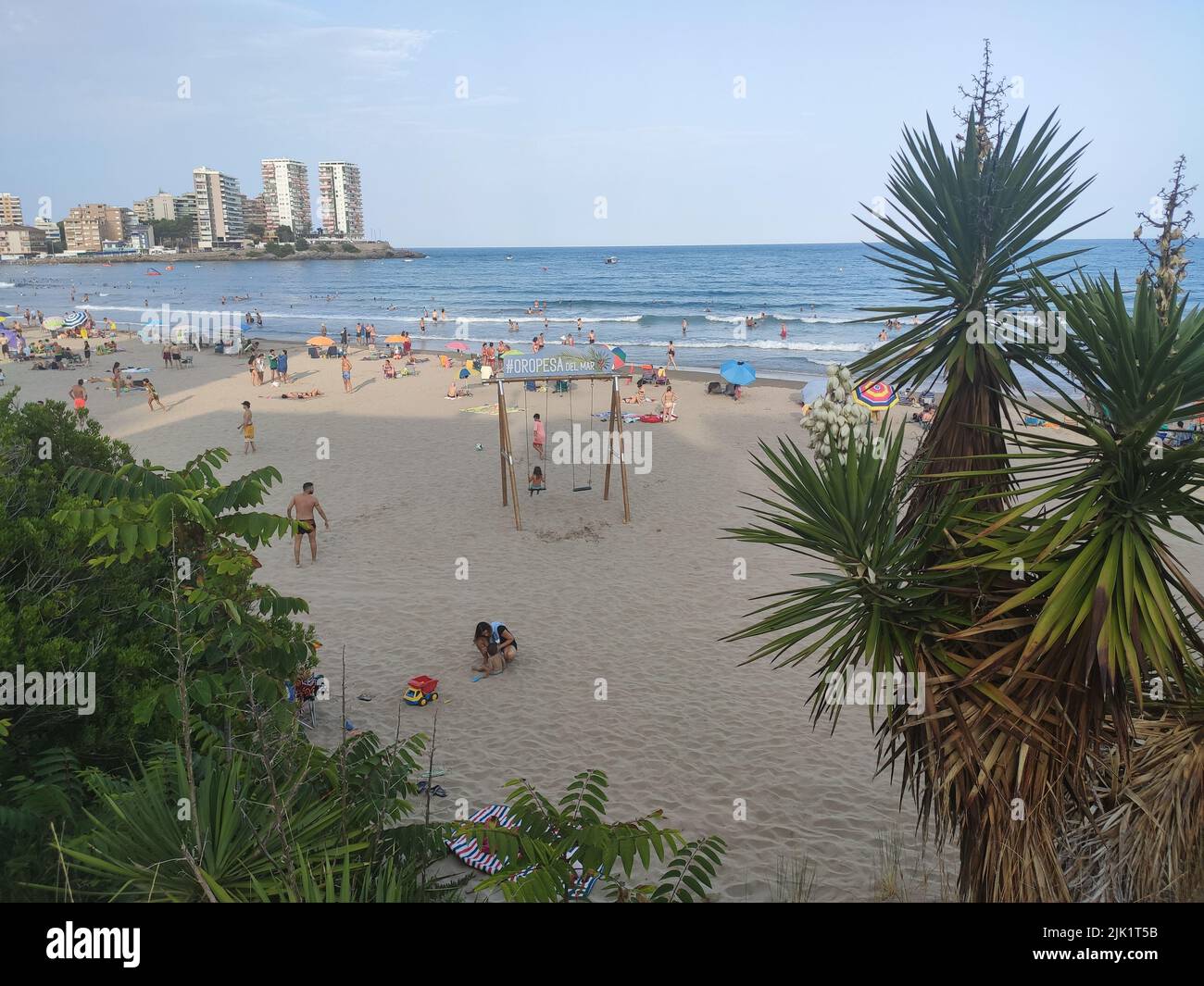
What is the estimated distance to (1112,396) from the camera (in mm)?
3604

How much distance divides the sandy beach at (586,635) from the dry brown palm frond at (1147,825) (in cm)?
265

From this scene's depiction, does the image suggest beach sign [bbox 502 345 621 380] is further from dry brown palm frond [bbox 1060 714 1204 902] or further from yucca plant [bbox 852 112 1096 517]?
dry brown palm frond [bbox 1060 714 1204 902]

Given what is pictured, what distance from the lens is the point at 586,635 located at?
1191 cm

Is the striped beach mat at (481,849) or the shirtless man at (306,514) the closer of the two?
the striped beach mat at (481,849)

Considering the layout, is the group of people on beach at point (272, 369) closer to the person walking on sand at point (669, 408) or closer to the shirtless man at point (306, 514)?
the person walking on sand at point (669, 408)

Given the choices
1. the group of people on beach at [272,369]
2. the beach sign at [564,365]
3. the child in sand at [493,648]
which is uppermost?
the group of people on beach at [272,369]

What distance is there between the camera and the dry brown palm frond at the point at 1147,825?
3674 millimetres

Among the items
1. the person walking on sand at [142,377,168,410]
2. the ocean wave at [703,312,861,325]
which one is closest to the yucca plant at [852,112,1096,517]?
the person walking on sand at [142,377,168,410]

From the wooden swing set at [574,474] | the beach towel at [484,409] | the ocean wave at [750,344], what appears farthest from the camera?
the ocean wave at [750,344]

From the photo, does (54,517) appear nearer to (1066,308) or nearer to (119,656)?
(119,656)

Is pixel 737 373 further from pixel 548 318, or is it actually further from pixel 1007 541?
pixel 548 318

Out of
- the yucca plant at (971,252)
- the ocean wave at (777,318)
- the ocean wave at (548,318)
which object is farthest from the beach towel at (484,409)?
the ocean wave at (548,318)

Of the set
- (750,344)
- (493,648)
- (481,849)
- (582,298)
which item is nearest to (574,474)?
(493,648)

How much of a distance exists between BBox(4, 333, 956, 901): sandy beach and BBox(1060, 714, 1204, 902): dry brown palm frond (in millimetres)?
2650
